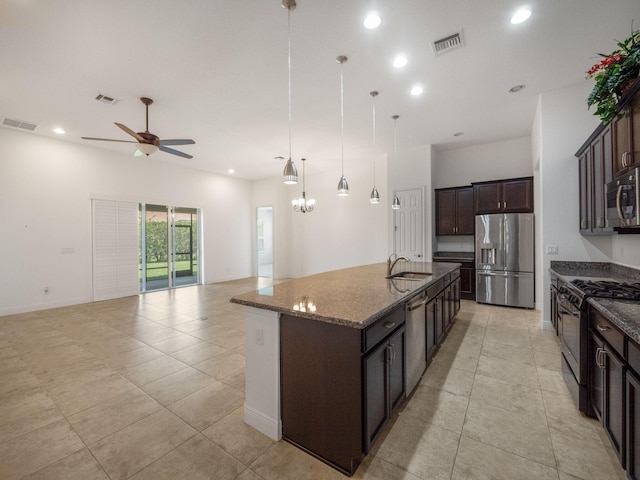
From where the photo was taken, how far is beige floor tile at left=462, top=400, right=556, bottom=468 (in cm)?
176

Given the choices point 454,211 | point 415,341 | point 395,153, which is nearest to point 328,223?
point 395,153

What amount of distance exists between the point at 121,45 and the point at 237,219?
6.34m

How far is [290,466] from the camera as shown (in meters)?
1.65

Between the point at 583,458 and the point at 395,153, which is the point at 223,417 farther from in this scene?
the point at 395,153

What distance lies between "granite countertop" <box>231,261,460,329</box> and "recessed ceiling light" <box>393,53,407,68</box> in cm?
244

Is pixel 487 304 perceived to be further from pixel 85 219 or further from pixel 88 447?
pixel 85 219

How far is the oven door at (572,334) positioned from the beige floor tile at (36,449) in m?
3.64

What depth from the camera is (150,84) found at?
11.5 ft

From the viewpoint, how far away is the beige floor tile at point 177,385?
2.43 m

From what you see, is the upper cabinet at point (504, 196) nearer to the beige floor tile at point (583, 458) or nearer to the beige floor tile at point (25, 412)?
the beige floor tile at point (583, 458)

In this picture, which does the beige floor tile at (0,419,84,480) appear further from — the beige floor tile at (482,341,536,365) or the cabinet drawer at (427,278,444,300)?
the beige floor tile at (482,341,536,365)

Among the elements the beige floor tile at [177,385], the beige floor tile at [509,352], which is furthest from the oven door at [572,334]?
the beige floor tile at [177,385]

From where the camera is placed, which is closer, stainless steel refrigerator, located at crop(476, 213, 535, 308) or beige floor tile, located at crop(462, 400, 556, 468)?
beige floor tile, located at crop(462, 400, 556, 468)

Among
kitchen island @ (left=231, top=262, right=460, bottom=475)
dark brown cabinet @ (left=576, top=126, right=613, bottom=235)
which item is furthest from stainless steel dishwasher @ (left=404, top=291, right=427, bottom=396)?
dark brown cabinet @ (left=576, top=126, right=613, bottom=235)
